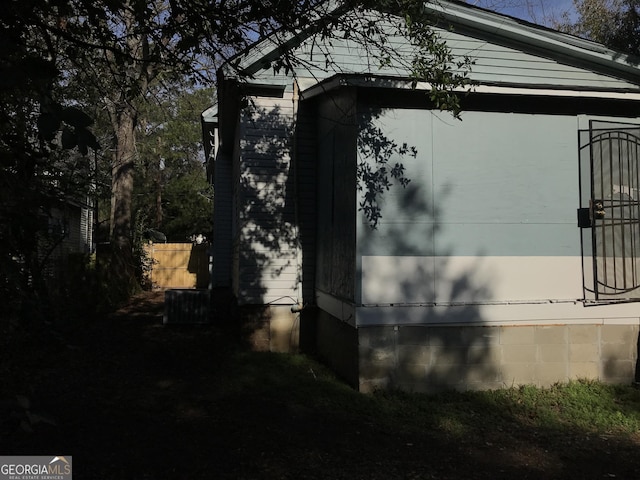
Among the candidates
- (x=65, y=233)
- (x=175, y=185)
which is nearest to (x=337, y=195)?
(x=65, y=233)

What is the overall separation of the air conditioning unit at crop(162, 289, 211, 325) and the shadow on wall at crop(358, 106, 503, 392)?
19.6 ft

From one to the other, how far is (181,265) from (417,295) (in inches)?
699

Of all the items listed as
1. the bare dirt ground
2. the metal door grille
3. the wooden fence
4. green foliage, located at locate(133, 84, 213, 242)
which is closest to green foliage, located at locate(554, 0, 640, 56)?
the metal door grille

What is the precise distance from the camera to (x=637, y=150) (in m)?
6.51

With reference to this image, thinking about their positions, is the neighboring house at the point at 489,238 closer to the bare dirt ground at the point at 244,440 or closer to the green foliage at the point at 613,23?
Answer: the bare dirt ground at the point at 244,440

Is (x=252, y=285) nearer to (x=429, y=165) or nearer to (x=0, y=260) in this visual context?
(x=429, y=165)

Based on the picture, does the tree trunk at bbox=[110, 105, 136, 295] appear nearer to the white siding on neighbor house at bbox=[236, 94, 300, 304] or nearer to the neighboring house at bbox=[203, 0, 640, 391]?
the white siding on neighbor house at bbox=[236, 94, 300, 304]

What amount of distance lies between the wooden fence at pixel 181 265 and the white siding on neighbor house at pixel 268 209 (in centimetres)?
1409

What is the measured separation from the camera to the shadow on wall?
596cm

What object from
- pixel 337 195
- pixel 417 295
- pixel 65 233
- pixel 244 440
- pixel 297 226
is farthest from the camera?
pixel 297 226

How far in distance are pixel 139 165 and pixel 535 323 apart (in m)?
30.0

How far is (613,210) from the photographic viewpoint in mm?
6367

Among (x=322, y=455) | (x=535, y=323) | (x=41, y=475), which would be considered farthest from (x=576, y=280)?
(x=41, y=475)

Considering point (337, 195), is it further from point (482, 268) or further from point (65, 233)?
point (65, 233)
